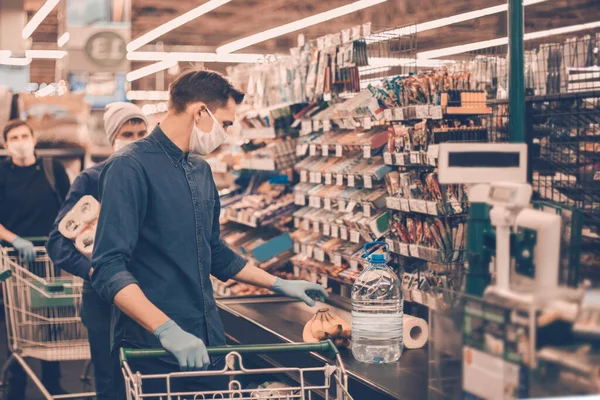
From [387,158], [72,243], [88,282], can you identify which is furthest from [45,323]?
[387,158]

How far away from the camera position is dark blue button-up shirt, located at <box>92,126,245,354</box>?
283 centimetres

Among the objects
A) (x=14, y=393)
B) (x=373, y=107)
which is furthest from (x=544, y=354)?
(x=14, y=393)

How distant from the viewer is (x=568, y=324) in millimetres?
1631

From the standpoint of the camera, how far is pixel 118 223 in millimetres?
2826

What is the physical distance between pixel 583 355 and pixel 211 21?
16224 mm

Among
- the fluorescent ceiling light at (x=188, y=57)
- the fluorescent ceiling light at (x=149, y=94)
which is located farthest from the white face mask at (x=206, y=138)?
the fluorescent ceiling light at (x=149, y=94)

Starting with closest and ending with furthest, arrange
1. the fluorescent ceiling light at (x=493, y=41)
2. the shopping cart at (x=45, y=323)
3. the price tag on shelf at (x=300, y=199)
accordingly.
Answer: the shopping cart at (x=45, y=323) < the price tag on shelf at (x=300, y=199) < the fluorescent ceiling light at (x=493, y=41)

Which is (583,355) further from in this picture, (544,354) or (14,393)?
(14,393)

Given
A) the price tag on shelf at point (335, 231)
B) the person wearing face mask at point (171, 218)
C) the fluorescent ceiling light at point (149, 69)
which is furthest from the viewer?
the fluorescent ceiling light at point (149, 69)

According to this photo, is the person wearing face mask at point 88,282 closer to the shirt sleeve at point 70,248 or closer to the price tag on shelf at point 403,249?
the shirt sleeve at point 70,248

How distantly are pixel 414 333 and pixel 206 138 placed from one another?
4.53ft

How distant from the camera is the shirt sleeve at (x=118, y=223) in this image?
9.07 ft

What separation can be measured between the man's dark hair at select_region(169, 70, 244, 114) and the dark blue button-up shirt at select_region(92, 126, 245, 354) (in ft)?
0.46

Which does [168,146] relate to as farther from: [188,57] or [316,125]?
[188,57]
